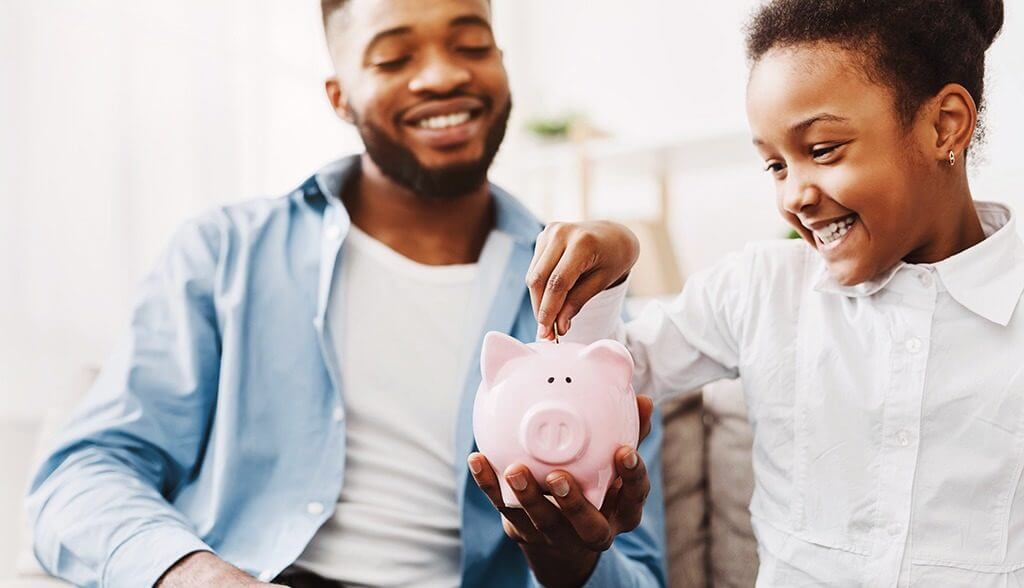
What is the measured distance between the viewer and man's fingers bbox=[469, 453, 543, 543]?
82 cm

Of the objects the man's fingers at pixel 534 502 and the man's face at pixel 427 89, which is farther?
the man's face at pixel 427 89

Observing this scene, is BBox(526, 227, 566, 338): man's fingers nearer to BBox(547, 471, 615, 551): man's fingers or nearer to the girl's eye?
BBox(547, 471, 615, 551): man's fingers

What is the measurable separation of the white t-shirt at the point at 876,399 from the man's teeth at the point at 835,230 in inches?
2.6

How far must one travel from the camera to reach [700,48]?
285 centimetres

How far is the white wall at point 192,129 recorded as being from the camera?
1783 millimetres

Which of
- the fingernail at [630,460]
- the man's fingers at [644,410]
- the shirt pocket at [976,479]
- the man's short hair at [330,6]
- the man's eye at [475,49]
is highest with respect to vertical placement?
the man's short hair at [330,6]

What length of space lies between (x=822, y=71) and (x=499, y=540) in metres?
0.67

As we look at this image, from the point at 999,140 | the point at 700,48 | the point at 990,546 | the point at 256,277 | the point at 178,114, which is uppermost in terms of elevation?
the point at 700,48

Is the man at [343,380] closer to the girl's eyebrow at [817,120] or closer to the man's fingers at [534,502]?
the man's fingers at [534,502]

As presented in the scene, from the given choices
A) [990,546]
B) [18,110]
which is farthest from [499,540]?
[18,110]

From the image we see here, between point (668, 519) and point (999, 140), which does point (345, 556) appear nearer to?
point (668, 519)

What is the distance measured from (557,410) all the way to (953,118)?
0.51m

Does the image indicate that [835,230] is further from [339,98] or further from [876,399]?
[339,98]

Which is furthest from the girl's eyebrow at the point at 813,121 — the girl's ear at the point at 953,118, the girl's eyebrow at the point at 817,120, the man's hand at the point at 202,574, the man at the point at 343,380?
the man's hand at the point at 202,574
